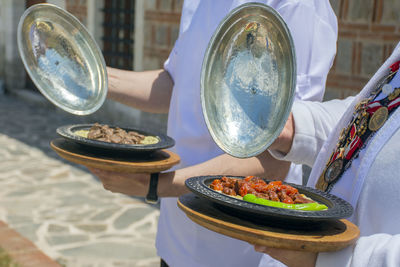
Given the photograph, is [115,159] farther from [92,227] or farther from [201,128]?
[92,227]

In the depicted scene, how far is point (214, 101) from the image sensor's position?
1.36 m

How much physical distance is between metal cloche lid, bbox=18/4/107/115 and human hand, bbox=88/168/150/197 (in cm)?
30

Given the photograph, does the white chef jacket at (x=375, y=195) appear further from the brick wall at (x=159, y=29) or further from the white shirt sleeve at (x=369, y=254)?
the brick wall at (x=159, y=29)

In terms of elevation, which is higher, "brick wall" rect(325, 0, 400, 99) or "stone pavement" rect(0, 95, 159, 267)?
"brick wall" rect(325, 0, 400, 99)

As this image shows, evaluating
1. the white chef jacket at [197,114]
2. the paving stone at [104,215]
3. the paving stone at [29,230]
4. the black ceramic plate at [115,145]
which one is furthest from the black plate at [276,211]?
the paving stone at [104,215]

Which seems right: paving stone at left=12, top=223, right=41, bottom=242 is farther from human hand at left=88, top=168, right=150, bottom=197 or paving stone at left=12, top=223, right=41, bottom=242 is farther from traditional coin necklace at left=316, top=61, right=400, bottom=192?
traditional coin necklace at left=316, top=61, right=400, bottom=192

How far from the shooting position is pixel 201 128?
5.72 feet

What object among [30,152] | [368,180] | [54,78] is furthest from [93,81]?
[30,152]

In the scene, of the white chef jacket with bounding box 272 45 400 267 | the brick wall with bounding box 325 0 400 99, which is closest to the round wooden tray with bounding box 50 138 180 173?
the white chef jacket with bounding box 272 45 400 267

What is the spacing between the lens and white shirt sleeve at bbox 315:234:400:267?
97cm

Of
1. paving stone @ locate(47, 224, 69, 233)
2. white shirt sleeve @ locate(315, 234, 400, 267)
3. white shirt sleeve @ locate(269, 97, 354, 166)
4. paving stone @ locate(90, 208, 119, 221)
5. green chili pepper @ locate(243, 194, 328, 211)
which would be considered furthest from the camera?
paving stone @ locate(90, 208, 119, 221)

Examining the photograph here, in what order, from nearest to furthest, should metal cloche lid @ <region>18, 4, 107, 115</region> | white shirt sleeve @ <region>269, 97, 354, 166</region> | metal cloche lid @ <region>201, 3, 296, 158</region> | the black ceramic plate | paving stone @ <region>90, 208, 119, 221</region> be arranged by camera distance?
metal cloche lid @ <region>201, 3, 296, 158</region> < white shirt sleeve @ <region>269, 97, 354, 166</region> < the black ceramic plate < metal cloche lid @ <region>18, 4, 107, 115</region> < paving stone @ <region>90, 208, 119, 221</region>

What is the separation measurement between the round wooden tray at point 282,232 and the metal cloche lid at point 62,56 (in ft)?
2.73

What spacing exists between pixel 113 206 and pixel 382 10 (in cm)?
294
